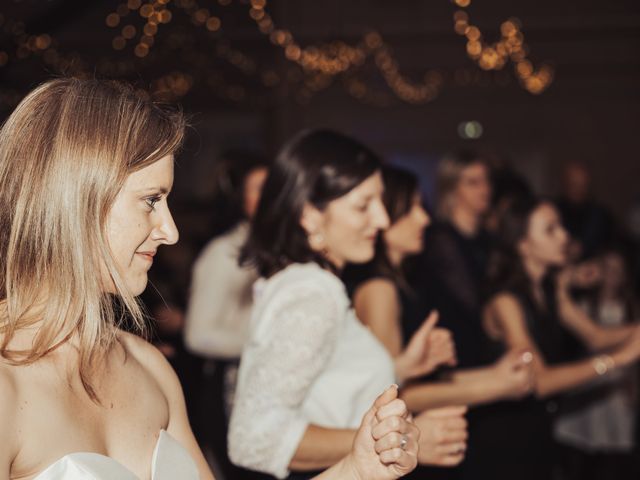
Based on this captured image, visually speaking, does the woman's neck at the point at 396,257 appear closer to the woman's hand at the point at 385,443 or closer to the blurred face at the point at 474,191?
the blurred face at the point at 474,191

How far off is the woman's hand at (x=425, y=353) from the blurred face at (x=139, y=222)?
3.66 feet

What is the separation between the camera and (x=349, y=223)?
2111mm

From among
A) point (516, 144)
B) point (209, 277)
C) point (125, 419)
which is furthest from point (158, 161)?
point (516, 144)

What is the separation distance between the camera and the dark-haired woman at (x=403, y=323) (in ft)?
8.11

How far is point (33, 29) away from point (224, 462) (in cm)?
221

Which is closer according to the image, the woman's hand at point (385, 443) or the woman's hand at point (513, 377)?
the woman's hand at point (385, 443)

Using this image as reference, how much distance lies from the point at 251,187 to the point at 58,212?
2516 mm

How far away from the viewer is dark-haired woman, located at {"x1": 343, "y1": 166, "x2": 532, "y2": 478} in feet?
8.11

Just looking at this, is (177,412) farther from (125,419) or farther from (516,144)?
(516,144)

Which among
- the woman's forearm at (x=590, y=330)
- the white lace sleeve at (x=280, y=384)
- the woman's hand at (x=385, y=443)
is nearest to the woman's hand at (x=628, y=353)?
the woman's forearm at (x=590, y=330)

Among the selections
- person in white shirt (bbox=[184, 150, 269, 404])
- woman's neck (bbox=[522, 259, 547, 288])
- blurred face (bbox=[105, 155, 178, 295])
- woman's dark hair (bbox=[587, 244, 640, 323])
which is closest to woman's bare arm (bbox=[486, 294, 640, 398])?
→ woman's neck (bbox=[522, 259, 547, 288])

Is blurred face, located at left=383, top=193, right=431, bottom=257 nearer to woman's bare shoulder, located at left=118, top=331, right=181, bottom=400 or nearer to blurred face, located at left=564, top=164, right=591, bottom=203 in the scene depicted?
woman's bare shoulder, located at left=118, top=331, right=181, bottom=400

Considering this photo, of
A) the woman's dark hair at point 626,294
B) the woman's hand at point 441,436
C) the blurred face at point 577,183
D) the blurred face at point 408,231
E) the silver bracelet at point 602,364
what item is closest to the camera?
the woman's hand at point 441,436

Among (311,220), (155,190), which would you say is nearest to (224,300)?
(311,220)
